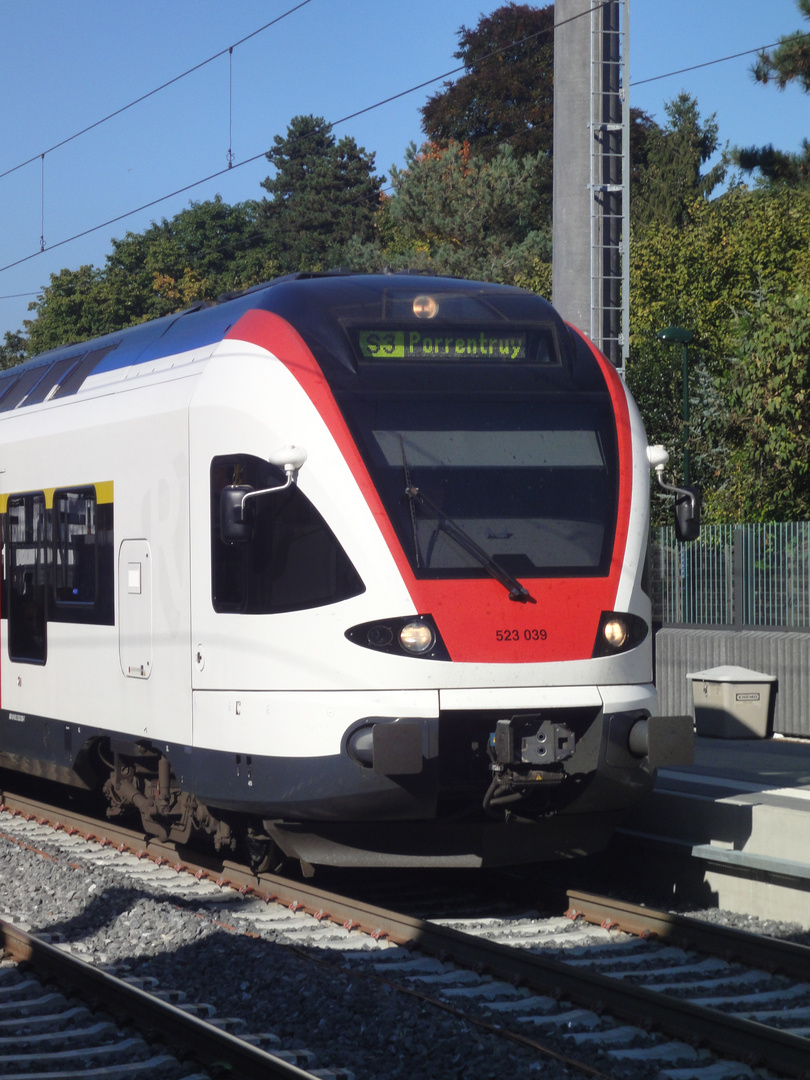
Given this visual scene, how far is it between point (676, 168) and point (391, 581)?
5565cm

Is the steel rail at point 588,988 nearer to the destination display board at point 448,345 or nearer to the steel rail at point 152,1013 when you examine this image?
the steel rail at point 152,1013

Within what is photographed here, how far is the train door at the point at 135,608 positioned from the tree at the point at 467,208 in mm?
39680

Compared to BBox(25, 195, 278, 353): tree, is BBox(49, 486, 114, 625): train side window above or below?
below

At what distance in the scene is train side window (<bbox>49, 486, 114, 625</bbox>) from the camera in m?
9.60

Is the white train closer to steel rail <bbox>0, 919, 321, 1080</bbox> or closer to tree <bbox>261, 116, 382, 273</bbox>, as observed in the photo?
steel rail <bbox>0, 919, 321, 1080</bbox>

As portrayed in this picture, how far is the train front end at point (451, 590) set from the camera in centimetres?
761

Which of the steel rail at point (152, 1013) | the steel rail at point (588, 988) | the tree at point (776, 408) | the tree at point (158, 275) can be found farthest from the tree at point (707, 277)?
the tree at point (158, 275)

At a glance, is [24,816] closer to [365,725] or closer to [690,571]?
[365,725]

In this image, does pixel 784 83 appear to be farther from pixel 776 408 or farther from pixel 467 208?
pixel 467 208

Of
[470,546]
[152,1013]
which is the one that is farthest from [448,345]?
A: [152,1013]

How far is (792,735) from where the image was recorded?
1656 cm

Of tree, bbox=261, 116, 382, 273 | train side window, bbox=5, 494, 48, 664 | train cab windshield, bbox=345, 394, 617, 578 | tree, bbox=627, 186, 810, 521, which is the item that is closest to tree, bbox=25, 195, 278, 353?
tree, bbox=261, 116, 382, 273

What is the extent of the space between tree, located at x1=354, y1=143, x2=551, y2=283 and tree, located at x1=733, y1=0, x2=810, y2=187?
18.7 meters

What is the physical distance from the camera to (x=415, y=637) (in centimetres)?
760
